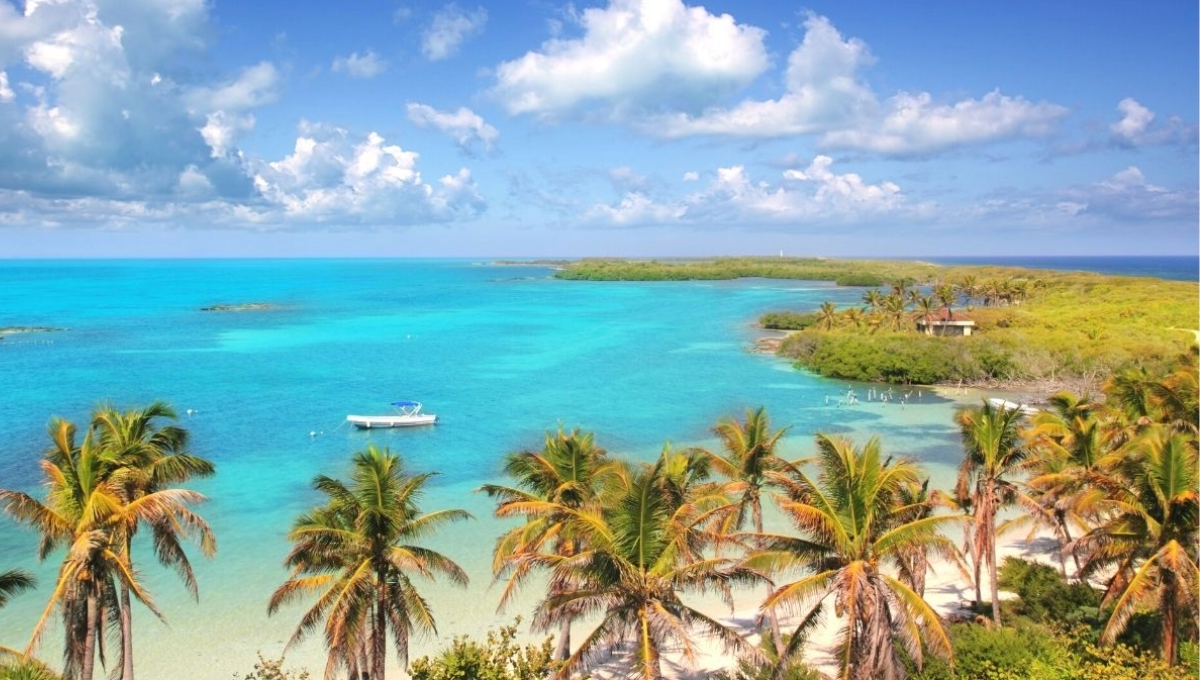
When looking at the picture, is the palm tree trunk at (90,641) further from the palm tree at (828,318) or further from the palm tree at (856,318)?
the palm tree at (828,318)

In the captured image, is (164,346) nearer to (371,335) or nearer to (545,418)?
(371,335)

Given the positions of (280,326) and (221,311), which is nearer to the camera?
(280,326)

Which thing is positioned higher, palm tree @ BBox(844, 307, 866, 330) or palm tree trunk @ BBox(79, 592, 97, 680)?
palm tree @ BBox(844, 307, 866, 330)

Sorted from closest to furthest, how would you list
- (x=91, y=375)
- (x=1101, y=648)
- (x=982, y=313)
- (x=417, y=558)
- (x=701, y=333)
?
(x=417, y=558) → (x=1101, y=648) → (x=91, y=375) → (x=982, y=313) → (x=701, y=333)

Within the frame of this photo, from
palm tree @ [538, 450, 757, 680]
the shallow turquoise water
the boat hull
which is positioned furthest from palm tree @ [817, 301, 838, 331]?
palm tree @ [538, 450, 757, 680]

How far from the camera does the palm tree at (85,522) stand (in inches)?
639

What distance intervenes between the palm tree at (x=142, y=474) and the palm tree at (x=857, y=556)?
41.1ft

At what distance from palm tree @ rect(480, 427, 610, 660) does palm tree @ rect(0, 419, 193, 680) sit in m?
7.15

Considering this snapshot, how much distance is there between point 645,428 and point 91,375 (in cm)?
5106

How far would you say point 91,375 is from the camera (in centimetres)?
7231

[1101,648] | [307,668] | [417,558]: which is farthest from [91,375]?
[1101,648]

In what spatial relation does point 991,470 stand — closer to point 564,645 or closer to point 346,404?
point 564,645

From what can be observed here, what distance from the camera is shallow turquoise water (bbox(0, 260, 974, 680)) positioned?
93.8ft

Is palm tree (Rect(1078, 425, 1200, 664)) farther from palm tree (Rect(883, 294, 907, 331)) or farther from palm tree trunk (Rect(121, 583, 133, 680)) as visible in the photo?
palm tree (Rect(883, 294, 907, 331))
